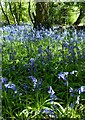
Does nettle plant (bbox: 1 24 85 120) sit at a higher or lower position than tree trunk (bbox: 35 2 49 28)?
lower

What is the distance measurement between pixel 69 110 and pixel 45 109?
0.50 feet

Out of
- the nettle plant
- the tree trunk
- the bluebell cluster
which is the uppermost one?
the tree trunk

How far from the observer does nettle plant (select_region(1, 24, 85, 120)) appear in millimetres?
1569

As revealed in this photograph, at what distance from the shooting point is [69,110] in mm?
1555

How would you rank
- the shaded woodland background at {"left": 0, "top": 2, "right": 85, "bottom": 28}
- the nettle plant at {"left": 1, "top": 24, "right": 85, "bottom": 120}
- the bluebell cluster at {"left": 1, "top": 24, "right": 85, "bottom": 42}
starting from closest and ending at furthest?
the nettle plant at {"left": 1, "top": 24, "right": 85, "bottom": 120} → the shaded woodland background at {"left": 0, "top": 2, "right": 85, "bottom": 28} → the bluebell cluster at {"left": 1, "top": 24, "right": 85, "bottom": 42}

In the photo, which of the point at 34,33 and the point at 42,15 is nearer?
the point at 42,15

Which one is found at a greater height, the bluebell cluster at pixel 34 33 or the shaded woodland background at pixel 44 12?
the shaded woodland background at pixel 44 12

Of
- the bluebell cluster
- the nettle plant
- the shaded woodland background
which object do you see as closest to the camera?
the nettle plant

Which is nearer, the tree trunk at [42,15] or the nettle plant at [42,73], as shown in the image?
the nettle plant at [42,73]

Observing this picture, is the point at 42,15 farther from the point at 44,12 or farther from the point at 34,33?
the point at 34,33

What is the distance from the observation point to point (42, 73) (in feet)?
6.40

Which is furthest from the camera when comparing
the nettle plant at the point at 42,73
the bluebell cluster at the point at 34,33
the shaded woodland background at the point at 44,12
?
the bluebell cluster at the point at 34,33

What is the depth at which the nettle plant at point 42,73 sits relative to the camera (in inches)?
61.8

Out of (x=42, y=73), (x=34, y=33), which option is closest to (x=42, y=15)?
(x=34, y=33)
